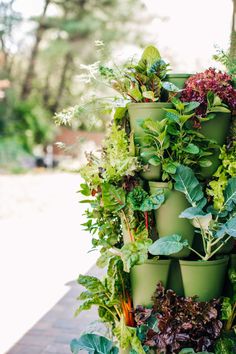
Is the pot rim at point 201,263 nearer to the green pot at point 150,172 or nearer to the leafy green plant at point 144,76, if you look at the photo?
the green pot at point 150,172

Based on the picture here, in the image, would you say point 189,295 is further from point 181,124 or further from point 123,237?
point 181,124

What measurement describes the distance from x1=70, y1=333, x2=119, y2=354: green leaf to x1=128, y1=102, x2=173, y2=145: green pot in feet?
2.45

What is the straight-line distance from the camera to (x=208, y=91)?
4.61 feet

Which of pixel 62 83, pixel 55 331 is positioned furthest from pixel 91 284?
pixel 62 83

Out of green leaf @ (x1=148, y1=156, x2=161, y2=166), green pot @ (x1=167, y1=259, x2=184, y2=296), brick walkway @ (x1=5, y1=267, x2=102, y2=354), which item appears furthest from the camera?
brick walkway @ (x1=5, y1=267, x2=102, y2=354)

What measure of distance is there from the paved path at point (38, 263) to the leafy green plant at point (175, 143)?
1.57 metres

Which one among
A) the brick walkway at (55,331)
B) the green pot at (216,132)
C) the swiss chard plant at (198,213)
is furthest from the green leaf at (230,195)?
the brick walkway at (55,331)

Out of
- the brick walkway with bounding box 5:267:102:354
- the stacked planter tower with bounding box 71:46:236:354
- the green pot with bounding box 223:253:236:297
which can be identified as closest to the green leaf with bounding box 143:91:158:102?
the stacked planter tower with bounding box 71:46:236:354

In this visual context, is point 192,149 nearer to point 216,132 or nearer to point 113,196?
point 216,132

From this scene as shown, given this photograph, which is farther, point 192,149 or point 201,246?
point 201,246

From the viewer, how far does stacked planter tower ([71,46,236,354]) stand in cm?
140

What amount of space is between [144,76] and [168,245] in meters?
0.56

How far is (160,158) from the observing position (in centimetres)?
145

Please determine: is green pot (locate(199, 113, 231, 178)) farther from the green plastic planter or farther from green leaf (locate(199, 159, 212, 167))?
the green plastic planter
